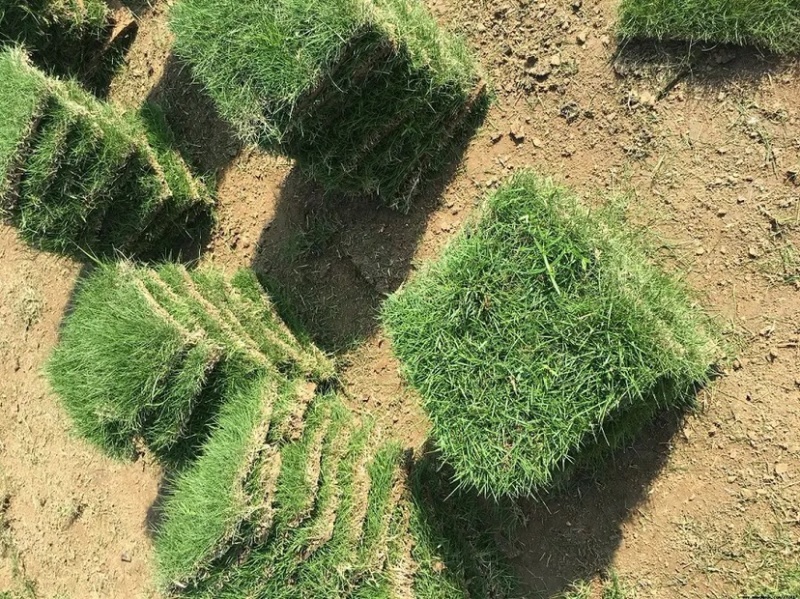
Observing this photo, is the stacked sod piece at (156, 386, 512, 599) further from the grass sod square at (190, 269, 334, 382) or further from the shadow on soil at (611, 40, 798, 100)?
the shadow on soil at (611, 40, 798, 100)

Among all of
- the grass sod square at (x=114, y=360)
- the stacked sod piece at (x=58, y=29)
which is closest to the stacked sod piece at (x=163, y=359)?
the grass sod square at (x=114, y=360)

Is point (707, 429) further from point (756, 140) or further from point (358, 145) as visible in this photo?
point (358, 145)

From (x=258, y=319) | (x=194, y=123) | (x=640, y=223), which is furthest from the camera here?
(x=194, y=123)

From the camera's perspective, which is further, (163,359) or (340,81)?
(163,359)

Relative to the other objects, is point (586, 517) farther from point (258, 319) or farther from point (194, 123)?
point (194, 123)

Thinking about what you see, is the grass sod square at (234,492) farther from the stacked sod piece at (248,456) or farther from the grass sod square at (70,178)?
the grass sod square at (70,178)

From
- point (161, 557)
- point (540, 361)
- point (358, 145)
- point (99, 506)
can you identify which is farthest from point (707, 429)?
point (99, 506)

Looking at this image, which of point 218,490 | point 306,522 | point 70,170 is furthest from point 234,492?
point 70,170
